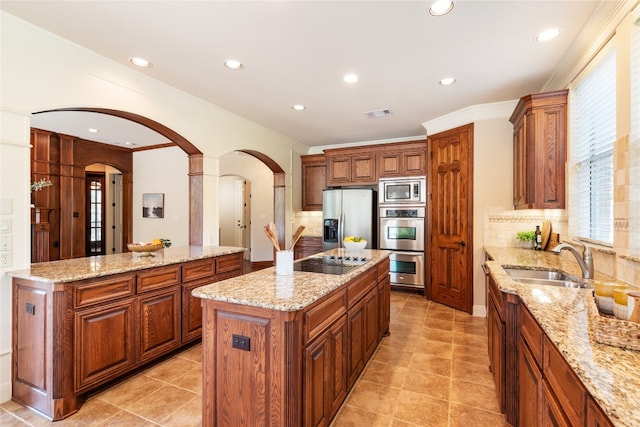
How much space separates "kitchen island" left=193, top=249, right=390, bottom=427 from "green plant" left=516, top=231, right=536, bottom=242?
275cm

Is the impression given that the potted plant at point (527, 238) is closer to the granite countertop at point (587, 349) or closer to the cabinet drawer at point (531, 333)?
the granite countertop at point (587, 349)

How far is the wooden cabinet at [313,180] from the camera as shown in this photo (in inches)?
233

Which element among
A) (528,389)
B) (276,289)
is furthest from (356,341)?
(528,389)

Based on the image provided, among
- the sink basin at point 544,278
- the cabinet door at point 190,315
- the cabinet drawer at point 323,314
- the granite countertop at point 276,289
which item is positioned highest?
the granite countertop at point 276,289

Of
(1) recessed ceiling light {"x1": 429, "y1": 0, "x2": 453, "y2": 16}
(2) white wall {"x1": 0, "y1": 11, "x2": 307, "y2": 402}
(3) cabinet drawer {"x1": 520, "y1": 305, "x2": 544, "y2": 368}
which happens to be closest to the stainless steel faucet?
(3) cabinet drawer {"x1": 520, "y1": 305, "x2": 544, "y2": 368}

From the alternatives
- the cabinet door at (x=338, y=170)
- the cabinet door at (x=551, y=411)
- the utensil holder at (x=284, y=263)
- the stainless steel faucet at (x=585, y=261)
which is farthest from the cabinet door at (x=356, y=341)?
the cabinet door at (x=338, y=170)

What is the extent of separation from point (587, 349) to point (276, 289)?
1.33 m

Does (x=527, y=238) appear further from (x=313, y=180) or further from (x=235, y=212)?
(x=235, y=212)

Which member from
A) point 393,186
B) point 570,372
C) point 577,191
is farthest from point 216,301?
point 393,186

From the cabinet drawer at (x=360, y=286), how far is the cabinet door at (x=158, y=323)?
5.46 feet

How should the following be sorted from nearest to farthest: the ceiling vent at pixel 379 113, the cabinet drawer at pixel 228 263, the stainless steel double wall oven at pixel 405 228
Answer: the cabinet drawer at pixel 228 263 < the ceiling vent at pixel 379 113 < the stainless steel double wall oven at pixel 405 228

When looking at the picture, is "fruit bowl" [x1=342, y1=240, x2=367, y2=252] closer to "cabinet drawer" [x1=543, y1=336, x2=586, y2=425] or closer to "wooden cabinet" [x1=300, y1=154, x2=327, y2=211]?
"cabinet drawer" [x1=543, y1=336, x2=586, y2=425]

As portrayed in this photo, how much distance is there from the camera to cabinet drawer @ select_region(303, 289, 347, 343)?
5.10 feet

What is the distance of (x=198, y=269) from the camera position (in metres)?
3.00
